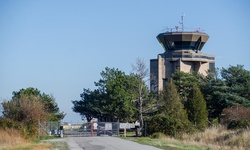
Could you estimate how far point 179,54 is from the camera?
101812mm

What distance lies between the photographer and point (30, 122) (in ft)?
161

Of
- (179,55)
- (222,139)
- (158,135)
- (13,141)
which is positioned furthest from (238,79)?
(13,141)

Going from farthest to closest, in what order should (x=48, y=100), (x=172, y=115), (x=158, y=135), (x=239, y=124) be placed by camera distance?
(x=48, y=100)
(x=172, y=115)
(x=239, y=124)
(x=158, y=135)

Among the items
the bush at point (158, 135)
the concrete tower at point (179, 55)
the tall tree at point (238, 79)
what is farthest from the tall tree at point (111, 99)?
the bush at point (158, 135)

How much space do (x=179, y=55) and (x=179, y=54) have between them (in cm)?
20

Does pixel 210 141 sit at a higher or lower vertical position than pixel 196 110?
lower

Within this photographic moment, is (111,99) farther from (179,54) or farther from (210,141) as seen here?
(210,141)

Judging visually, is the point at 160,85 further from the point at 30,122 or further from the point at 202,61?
the point at 30,122

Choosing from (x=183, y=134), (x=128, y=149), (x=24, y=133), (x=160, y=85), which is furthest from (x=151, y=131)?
(x=160, y=85)

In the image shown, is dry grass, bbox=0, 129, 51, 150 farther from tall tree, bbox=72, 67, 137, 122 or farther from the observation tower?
the observation tower

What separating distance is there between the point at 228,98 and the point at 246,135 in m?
38.4

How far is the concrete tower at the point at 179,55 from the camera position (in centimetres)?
10091

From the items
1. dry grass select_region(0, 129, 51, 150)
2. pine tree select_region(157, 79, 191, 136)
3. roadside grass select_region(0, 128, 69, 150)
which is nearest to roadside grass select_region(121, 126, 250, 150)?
pine tree select_region(157, 79, 191, 136)

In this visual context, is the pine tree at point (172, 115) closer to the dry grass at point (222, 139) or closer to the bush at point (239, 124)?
the dry grass at point (222, 139)
